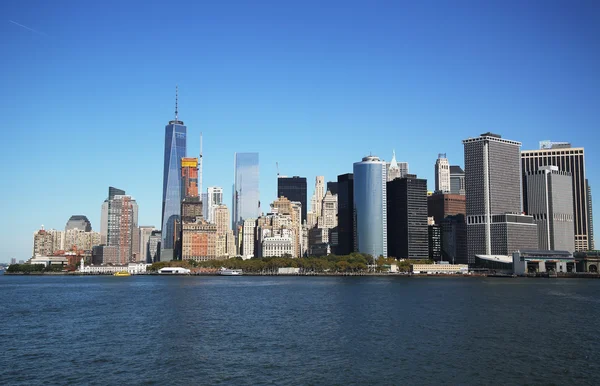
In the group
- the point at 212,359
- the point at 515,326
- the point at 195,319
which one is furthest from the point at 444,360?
the point at 195,319

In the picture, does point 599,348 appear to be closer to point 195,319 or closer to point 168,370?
point 168,370

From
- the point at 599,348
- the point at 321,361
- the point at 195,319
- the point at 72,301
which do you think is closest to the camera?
the point at 321,361

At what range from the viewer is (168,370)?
1740 inches

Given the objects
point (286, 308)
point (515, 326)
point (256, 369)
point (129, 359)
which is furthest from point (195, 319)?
point (515, 326)

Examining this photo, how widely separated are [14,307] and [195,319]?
34826 mm

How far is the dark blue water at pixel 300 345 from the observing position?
42438mm

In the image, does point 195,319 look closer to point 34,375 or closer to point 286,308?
point 286,308

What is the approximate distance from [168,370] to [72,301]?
65.6 metres

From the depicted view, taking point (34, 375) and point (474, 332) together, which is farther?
point (474, 332)

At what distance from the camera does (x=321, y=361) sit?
47250 millimetres

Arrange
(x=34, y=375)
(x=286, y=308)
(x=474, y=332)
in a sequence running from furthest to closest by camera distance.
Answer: (x=286, y=308) → (x=474, y=332) → (x=34, y=375)

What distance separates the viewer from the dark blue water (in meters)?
42.4

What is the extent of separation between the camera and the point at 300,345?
5384 centimetres

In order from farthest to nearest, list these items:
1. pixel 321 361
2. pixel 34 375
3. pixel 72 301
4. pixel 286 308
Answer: pixel 72 301, pixel 286 308, pixel 321 361, pixel 34 375
